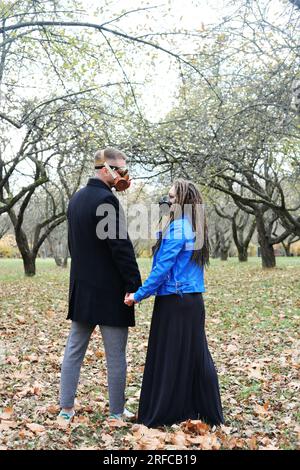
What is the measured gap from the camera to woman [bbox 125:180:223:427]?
4262 mm

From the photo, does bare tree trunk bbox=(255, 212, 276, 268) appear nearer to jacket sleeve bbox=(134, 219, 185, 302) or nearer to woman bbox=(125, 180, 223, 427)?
woman bbox=(125, 180, 223, 427)

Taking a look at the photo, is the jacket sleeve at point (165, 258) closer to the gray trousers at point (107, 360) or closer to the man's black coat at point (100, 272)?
the man's black coat at point (100, 272)

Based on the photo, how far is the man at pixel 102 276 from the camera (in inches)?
168

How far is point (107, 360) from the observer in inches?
175

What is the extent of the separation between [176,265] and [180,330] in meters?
0.54

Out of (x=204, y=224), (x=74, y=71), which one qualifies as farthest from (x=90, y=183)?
(x=74, y=71)

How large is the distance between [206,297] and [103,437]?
10.1 metres

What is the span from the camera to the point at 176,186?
14.4ft

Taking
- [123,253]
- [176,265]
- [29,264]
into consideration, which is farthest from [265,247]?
[123,253]

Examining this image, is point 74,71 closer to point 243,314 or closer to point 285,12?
point 285,12

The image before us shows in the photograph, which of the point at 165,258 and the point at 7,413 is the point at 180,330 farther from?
the point at 7,413

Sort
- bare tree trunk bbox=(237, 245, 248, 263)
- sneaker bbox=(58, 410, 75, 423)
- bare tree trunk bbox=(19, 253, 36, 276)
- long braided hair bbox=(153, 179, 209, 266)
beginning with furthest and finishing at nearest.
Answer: bare tree trunk bbox=(237, 245, 248, 263), bare tree trunk bbox=(19, 253, 36, 276), sneaker bbox=(58, 410, 75, 423), long braided hair bbox=(153, 179, 209, 266)

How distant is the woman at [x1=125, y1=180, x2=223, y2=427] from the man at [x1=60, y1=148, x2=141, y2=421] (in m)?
0.19

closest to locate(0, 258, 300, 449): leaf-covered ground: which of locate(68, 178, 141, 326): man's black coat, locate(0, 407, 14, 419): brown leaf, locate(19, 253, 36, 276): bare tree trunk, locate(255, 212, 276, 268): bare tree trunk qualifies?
locate(0, 407, 14, 419): brown leaf
